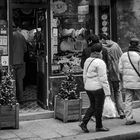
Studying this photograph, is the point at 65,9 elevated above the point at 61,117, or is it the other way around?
the point at 65,9

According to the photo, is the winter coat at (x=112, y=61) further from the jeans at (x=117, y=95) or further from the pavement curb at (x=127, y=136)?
the pavement curb at (x=127, y=136)

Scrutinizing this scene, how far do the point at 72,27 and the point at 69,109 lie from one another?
2.24m

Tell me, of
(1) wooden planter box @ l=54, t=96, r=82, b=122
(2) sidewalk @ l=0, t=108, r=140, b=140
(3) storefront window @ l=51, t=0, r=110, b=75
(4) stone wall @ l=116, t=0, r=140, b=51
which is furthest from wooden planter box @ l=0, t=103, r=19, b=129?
(4) stone wall @ l=116, t=0, r=140, b=51

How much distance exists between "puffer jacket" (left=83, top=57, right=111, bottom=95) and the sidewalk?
891 mm

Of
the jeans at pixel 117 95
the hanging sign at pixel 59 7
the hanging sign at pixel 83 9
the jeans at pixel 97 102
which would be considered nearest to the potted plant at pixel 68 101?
the jeans at pixel 117 95

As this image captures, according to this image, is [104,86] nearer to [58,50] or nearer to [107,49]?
[107,49]

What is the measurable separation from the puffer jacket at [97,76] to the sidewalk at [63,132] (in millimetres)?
891

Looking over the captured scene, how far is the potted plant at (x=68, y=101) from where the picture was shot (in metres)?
9.38

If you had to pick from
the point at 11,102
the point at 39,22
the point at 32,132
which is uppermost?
the point at 39,22

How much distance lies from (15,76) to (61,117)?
1593mm

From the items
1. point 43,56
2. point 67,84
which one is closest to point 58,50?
point 43,56

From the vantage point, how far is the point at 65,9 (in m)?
10.4

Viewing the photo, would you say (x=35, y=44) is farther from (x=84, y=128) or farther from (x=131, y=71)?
(x=84, y=128)

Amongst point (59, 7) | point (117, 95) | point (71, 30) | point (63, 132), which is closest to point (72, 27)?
point (71, 30)
